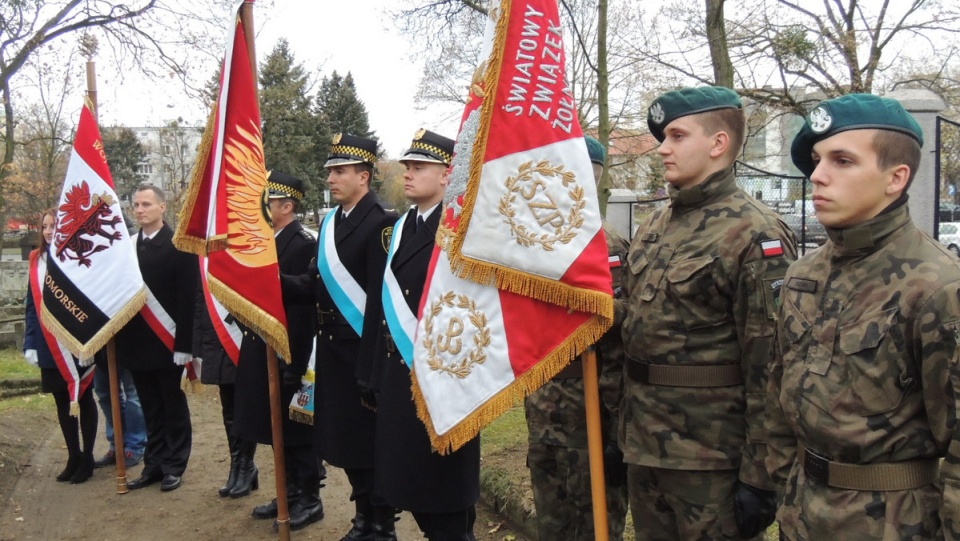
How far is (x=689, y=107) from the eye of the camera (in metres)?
2.60

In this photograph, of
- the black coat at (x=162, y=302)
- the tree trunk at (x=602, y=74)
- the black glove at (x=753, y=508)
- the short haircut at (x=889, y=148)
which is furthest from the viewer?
the tree trunk at (x=602, y=74)

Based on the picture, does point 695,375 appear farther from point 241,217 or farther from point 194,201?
point 194,201

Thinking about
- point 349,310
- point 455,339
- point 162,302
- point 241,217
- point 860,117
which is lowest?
point 162,302

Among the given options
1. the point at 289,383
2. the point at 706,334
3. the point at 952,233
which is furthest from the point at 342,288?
the point at 952,233

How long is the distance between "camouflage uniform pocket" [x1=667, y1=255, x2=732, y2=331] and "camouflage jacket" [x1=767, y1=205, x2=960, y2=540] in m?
0.46

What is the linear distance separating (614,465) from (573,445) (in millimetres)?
207

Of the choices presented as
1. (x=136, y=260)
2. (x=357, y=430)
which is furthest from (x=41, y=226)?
(x=357, y=430)

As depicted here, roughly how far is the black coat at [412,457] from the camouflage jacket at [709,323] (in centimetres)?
82

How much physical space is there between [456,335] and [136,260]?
387cm

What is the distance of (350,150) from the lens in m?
4.25

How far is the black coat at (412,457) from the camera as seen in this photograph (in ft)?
10.4

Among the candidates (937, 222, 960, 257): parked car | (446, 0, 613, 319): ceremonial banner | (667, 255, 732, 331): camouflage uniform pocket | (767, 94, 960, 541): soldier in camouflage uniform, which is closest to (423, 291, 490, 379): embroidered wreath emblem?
(446, 0, 613, 319): ceremonial banner

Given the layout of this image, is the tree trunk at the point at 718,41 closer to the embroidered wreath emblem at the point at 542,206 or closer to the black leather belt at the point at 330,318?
the black leather belt at the point at 330,318

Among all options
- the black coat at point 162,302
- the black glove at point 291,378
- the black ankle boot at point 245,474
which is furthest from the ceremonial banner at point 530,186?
the black coat at point 162,302
